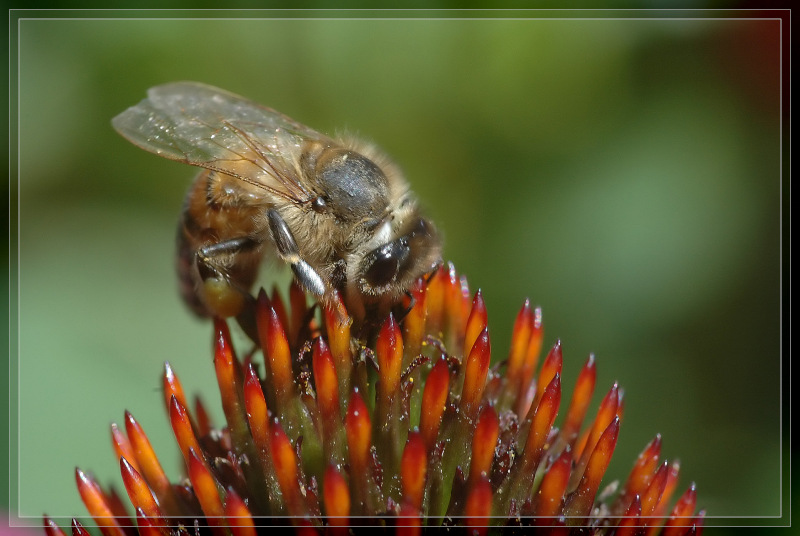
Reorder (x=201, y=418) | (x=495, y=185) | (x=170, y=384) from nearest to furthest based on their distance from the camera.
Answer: (x=170, y=384)
(x=201, y=418)
(x=495, y=185)

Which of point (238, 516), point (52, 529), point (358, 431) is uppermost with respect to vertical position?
point (358, 431)

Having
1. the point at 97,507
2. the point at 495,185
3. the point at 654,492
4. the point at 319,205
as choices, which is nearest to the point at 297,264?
the point at 319,205

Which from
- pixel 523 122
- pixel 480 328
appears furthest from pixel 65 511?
pixel 523 122

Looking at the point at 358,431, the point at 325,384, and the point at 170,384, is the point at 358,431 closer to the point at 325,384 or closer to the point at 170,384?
the point at 325,384

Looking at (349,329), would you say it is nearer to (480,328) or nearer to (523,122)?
(480,328)

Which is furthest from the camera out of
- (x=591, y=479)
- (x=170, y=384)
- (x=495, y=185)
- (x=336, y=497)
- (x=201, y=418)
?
(x=495, y=185)

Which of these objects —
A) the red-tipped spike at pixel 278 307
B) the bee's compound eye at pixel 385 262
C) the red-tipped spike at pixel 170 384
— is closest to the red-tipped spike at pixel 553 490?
the bee's compound eye at pixel 385 262
